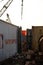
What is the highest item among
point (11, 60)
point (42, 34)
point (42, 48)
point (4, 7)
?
point (4, 7)

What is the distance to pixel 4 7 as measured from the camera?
88.6 ft

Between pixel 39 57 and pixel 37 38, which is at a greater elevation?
pixel 37 38

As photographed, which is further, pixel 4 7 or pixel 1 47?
pixel 4 7

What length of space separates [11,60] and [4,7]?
16.6m

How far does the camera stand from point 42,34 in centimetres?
1314

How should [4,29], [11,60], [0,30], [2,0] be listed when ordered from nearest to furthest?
[0,30]
[4,29]
[11,60]
[2,0]

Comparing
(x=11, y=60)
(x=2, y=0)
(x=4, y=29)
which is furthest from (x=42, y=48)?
(x=2, y=0)

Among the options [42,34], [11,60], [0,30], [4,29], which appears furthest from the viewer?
[42,34]

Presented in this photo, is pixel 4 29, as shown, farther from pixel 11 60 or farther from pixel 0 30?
pixel 11 60

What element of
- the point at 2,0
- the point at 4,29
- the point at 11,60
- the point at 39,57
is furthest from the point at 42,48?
the point at 2,0

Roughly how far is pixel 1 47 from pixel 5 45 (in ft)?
3.06

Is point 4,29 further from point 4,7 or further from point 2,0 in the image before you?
point 4,7

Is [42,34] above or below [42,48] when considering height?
above

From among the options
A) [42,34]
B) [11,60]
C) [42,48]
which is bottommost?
[11,60]
